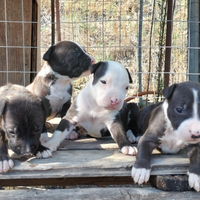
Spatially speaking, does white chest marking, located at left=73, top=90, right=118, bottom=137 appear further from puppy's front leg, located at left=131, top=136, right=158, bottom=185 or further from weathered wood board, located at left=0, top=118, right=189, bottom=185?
puppy's front leg, located at left=131, top=136, right=158, bottom=185

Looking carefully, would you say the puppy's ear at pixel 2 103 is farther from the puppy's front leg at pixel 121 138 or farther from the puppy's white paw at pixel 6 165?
the puppy's front leg at pixel 121 138

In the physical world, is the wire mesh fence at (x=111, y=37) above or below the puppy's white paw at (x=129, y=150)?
above

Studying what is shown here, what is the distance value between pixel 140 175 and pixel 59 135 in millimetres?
1194

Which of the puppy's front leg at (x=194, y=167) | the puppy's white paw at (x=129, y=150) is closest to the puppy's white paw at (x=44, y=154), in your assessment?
the puppy's white paw at (x=129, y=150)

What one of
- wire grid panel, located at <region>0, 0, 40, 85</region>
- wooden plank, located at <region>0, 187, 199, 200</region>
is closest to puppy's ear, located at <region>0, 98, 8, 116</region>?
wooden plank, located at <region>0, 187, 199, 200</region>

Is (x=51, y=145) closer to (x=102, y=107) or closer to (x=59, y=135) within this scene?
(x=59, y=135)

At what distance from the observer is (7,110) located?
3.12m

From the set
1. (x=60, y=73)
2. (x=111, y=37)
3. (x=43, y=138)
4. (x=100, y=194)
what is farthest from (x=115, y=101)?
(x=111, y=37)

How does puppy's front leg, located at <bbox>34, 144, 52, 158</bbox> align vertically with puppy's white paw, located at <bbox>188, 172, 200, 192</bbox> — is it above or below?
above

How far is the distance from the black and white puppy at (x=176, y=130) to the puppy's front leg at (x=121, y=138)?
0.67ft

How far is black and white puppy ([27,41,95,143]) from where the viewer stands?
A: 4406 millimetres

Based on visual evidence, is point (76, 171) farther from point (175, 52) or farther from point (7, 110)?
point (175, 52)

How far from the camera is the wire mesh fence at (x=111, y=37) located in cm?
568

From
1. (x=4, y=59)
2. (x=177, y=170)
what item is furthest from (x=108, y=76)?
(x=4, y=59)
